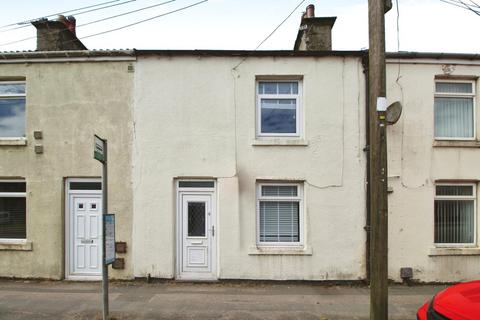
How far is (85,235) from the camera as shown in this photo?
29.4ft

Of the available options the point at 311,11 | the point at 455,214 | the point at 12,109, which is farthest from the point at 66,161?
the point at 455,214

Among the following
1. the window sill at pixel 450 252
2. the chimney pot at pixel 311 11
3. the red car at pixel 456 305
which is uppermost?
the chimney pot at pixel 311 11

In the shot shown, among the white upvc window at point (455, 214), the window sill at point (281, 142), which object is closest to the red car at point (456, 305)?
the window sill at point (281, 142)

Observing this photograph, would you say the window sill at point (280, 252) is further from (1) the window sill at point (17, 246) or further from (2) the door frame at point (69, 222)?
(1) the window sill at point (17, 246)

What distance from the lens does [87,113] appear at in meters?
9.00

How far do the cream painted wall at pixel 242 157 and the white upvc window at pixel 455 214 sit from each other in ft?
6.58

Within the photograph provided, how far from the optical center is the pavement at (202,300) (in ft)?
21.8

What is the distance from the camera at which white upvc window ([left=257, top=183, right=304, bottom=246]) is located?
8.94 m

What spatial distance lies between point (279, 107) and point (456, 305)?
6.08m

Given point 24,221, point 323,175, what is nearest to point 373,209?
point 323,175

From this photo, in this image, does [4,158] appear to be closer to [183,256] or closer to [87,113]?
[87,113]

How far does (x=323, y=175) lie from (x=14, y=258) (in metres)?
7.72

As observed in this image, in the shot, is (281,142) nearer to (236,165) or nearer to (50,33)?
(236,165)

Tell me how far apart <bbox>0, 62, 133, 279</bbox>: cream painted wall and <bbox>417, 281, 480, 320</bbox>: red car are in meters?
6.66
